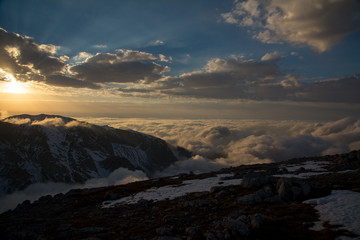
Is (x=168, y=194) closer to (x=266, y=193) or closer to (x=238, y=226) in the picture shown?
(x=266, y=193)

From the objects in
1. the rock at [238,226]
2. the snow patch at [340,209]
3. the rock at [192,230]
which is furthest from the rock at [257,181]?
the rock at [192,230]

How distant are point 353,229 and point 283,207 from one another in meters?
7.30

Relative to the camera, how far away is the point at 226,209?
84.3ft

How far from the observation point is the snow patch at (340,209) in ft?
55.5

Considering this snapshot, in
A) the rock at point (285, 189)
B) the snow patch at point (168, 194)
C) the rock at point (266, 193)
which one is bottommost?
the snow patch at point (168, 194)

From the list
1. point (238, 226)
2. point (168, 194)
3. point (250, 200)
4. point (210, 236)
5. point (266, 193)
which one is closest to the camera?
point (210, 236)

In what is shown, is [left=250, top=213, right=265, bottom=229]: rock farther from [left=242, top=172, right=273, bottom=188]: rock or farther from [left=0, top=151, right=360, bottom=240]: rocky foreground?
[left=242, top=172, right=273, bottom=188]: rock

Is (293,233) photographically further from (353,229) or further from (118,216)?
(118,216)

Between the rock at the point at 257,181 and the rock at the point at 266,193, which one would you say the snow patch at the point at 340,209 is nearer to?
the rock at the point at 266,193

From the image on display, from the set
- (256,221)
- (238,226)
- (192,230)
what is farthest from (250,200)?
(192,230)

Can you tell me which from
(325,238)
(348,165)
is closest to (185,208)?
(325,238)

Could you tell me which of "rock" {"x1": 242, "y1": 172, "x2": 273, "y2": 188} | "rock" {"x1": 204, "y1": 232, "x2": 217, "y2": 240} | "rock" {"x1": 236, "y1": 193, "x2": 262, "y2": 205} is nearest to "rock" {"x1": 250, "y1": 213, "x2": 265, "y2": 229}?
"rock" {"x1": 204, "y1": 232, "x2": 217, "y2": 240}

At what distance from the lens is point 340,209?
2003 centimetres

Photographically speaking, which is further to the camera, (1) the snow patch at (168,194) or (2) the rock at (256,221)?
(1) the snow patch at (168,194)
